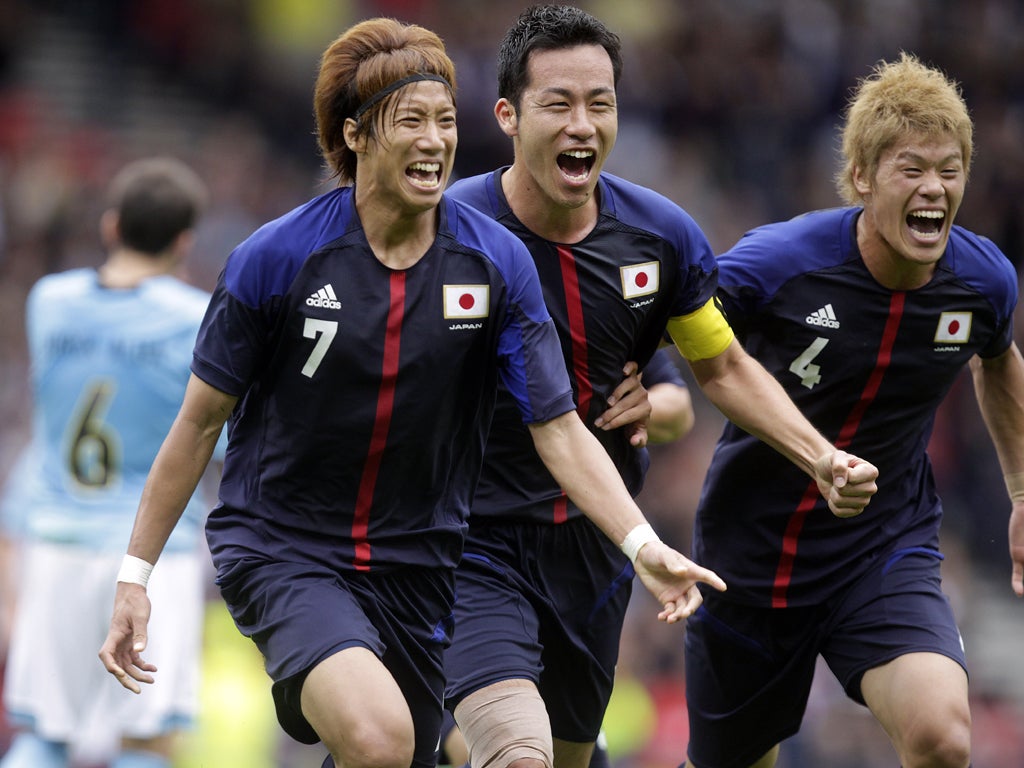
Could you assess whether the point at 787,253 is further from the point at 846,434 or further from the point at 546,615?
the point at 546,615

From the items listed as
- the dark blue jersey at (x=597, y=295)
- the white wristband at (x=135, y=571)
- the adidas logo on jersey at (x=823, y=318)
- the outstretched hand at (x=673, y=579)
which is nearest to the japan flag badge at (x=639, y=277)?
the dark blue jersey at (x=597, y=295)

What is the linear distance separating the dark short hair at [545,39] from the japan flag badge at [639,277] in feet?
1.94

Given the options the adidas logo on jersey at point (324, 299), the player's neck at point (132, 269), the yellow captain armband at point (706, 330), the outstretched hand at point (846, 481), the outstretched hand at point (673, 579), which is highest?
the adidas logo on jersey at point (324, 299)

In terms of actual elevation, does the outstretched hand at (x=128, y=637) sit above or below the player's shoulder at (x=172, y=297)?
below

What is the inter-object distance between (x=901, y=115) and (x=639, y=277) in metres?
1.06

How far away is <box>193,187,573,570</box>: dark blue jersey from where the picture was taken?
180 inches

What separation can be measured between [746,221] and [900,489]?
8860 millimetres

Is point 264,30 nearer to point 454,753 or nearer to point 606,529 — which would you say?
point 454,753

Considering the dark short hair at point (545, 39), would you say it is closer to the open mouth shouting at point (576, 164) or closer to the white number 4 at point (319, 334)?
the open mouth shouting at point (576, 164)

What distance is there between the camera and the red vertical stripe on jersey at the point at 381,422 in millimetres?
4629

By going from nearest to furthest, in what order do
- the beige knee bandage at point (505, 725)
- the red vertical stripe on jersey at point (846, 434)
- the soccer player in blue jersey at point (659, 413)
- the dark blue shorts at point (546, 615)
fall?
the beige knee bandage at point (505, 725)
the dark blue shorts at point (546, 615)
the red vertical stripe on jersey at point (846, 434)
the soccer player in blue jersey at point (659, 413)

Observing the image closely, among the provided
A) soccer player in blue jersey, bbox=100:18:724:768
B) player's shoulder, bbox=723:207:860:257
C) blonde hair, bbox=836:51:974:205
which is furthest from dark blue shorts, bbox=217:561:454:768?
blonde hair, bbox=836:51:974:205

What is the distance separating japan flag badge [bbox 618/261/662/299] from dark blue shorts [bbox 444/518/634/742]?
77cm

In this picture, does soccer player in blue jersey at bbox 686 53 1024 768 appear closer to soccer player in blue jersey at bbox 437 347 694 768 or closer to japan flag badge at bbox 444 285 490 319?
soccer player in blue jersey at bbox 437 347 694 768
